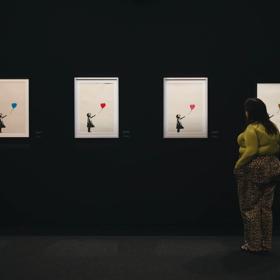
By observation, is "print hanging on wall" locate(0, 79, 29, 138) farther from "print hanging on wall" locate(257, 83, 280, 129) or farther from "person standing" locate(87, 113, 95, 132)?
"print hanging on wall" locate(257, 83, 280, 129)

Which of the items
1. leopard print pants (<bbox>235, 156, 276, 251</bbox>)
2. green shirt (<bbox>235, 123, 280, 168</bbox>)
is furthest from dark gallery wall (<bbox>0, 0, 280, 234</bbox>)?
green shirt (<bbox>235, 123, 280, 168</bbox>)

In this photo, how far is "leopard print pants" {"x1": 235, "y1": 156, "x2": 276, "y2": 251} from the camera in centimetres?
466

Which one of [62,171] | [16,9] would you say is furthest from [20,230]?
[16,9]

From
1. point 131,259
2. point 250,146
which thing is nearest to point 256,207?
point 250,146

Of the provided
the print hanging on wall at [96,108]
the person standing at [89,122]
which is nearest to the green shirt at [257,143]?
the print hanging on wall at [96,108]

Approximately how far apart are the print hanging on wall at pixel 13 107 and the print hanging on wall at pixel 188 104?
1.95 meters

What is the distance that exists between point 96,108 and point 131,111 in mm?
481

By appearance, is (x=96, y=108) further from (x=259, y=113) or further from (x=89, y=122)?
(x=259, y=113)

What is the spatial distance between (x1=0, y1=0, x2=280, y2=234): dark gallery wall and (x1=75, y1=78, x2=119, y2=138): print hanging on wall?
0.10m

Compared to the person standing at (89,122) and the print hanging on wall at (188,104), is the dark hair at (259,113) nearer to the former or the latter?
the print hanging on wall at (188,104)

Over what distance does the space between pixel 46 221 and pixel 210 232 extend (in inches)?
88.8

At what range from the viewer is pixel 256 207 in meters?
4.68

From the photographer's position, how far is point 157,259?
4.51 metres

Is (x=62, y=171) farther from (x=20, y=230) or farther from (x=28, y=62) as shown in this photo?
(x=28, y=62)
